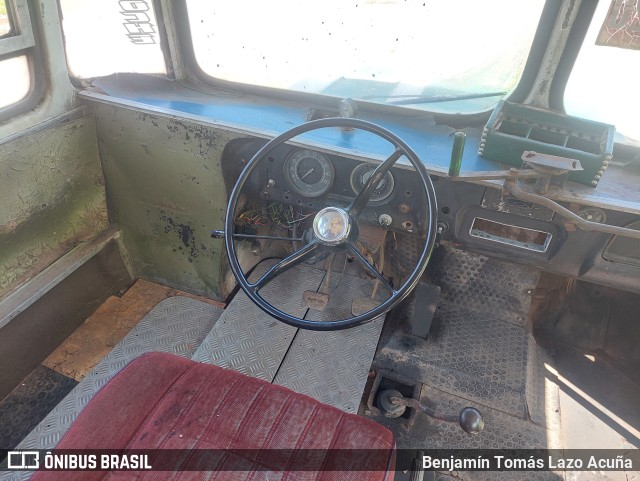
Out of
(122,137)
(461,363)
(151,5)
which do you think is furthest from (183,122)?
(461,363)

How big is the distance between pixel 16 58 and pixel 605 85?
8.31 ft

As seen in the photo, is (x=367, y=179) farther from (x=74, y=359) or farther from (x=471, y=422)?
(x=74, y=359)

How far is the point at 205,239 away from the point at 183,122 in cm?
71

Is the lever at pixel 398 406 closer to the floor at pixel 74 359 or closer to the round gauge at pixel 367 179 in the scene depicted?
the round gauge at pixel 367 179

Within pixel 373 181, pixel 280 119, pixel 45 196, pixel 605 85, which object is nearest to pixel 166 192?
pixel 45 196

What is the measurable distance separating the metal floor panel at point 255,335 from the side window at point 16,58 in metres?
1.44

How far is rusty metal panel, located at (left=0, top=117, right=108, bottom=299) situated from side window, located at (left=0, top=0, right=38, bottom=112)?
0.51 ft

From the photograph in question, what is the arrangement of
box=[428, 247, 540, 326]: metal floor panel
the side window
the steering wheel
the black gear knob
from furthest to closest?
box=[428, 247, 540, 326]: metal floor panel < the side window < the black gear knob < the steering wheel

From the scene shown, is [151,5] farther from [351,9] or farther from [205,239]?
[205,239]

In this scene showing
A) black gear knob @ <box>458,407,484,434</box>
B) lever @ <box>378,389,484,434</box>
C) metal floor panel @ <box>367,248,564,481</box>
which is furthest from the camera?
metal floor panel @ <box>367,248,564,481</box>

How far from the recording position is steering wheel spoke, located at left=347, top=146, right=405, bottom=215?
1.68m

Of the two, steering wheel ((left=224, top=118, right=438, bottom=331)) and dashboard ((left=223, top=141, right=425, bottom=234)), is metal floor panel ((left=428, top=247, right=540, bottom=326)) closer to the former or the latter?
dashboard ((left=223, top=141, right=425, bottom=234))

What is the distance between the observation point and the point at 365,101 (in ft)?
7.54

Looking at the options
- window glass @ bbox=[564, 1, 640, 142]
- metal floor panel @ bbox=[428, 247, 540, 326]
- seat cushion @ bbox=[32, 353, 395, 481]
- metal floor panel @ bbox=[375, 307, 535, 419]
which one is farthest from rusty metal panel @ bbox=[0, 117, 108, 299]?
window glass @ bbox=[564, 1, 640, 142]
